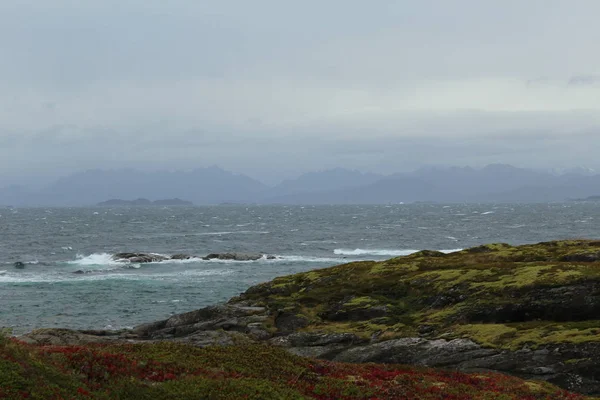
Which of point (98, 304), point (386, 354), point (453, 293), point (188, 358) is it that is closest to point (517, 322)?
point (453, 293)

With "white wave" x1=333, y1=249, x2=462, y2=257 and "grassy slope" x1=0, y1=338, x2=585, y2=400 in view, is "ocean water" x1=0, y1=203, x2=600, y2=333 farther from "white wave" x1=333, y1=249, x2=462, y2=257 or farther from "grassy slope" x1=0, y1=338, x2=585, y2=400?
"grassy slope" x1=0, y1=338, x2=585, y2=400

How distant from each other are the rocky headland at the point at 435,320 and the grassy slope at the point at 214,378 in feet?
9.01

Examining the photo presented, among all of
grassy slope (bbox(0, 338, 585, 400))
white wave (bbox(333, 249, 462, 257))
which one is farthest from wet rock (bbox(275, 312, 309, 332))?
white wave (bbox(333, 249, 462, 257))

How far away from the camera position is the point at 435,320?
105 ft

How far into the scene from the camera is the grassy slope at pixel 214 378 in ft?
51.9

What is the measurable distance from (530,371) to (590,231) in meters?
162

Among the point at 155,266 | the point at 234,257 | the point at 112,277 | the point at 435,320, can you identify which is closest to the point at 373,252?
the point at 234,257

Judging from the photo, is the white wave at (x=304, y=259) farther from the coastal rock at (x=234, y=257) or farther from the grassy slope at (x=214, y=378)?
the grassy slope at (x=214, y=378)

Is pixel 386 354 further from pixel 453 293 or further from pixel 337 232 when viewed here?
pixel 337 232

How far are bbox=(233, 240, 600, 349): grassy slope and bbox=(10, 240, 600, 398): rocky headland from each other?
73 mm

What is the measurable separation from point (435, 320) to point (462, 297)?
3127mm

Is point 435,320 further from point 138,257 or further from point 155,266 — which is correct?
point 138,257

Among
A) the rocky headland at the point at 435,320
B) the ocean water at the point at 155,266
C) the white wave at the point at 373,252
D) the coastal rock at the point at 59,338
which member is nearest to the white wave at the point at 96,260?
the ocean water at the point at 155,266

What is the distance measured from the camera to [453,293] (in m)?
34.9
